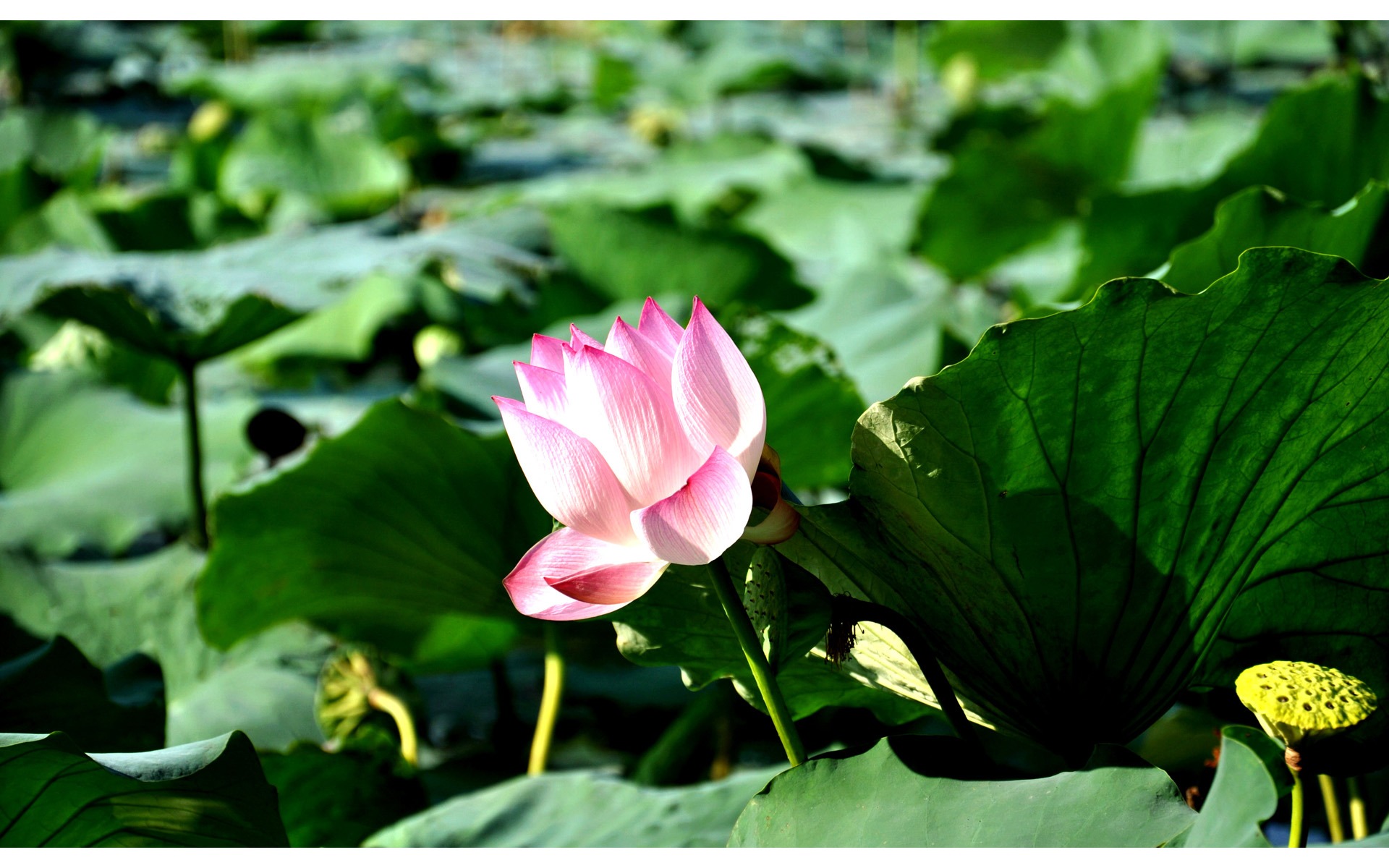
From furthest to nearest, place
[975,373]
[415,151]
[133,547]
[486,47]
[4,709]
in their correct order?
[486,47] < [415,151] < [133,547] < [4,709] < [975,373]

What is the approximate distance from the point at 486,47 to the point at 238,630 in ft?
14.5

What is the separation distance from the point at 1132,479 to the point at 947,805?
144 millimetres

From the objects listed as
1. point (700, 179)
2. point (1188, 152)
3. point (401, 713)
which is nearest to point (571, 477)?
point (401, 713)

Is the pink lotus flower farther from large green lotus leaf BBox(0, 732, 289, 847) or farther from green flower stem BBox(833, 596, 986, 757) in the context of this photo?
large green lotus leaf BBox(0, 732, 289, 847)

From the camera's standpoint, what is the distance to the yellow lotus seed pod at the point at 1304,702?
399mm

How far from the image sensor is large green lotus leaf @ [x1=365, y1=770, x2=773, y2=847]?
2.25ft

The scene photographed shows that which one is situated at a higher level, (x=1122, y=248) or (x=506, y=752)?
(x=1122, y=248)

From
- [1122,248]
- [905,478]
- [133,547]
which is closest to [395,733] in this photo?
[133,547]

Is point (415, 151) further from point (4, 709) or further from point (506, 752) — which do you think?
point (4, 709)

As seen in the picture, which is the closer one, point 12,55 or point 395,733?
point 395,733

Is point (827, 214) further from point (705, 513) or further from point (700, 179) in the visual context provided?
point (705, 513)

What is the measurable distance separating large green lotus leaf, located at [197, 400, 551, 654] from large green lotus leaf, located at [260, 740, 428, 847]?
118 mm

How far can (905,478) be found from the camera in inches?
18.6

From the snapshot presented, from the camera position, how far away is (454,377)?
3.68ft
